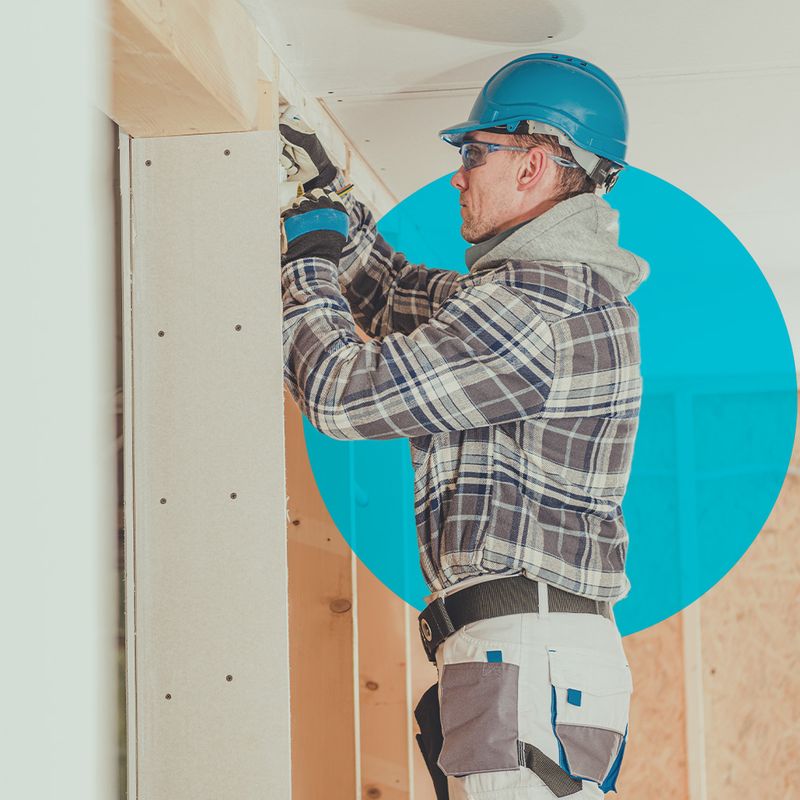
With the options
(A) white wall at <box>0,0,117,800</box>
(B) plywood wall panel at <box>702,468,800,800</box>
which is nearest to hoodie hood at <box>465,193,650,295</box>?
(A) white wall at <box>0,0,117,800</box>

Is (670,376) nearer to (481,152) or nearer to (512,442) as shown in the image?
(481,152)

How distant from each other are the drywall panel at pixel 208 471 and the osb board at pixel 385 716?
1.76 metres

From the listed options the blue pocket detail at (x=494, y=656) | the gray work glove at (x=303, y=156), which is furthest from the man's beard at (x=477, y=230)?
the blue pocket detail at (x=494, y=656)

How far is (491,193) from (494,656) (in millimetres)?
776

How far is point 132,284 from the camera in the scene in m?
1.42

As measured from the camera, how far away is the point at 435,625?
152 cm

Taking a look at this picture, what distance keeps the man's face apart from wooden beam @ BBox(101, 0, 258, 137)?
42cm

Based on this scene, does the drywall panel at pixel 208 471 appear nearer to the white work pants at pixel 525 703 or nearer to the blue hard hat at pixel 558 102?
the white work pants at pixel 525 703

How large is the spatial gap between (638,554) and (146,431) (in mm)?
2147

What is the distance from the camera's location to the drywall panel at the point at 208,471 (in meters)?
1.38

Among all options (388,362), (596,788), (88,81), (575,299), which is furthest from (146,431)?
(88,81)

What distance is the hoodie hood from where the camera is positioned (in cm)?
153

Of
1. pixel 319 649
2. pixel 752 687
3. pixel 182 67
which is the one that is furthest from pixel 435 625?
pixel 752 687

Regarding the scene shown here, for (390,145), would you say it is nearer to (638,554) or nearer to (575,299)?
(575,299)
